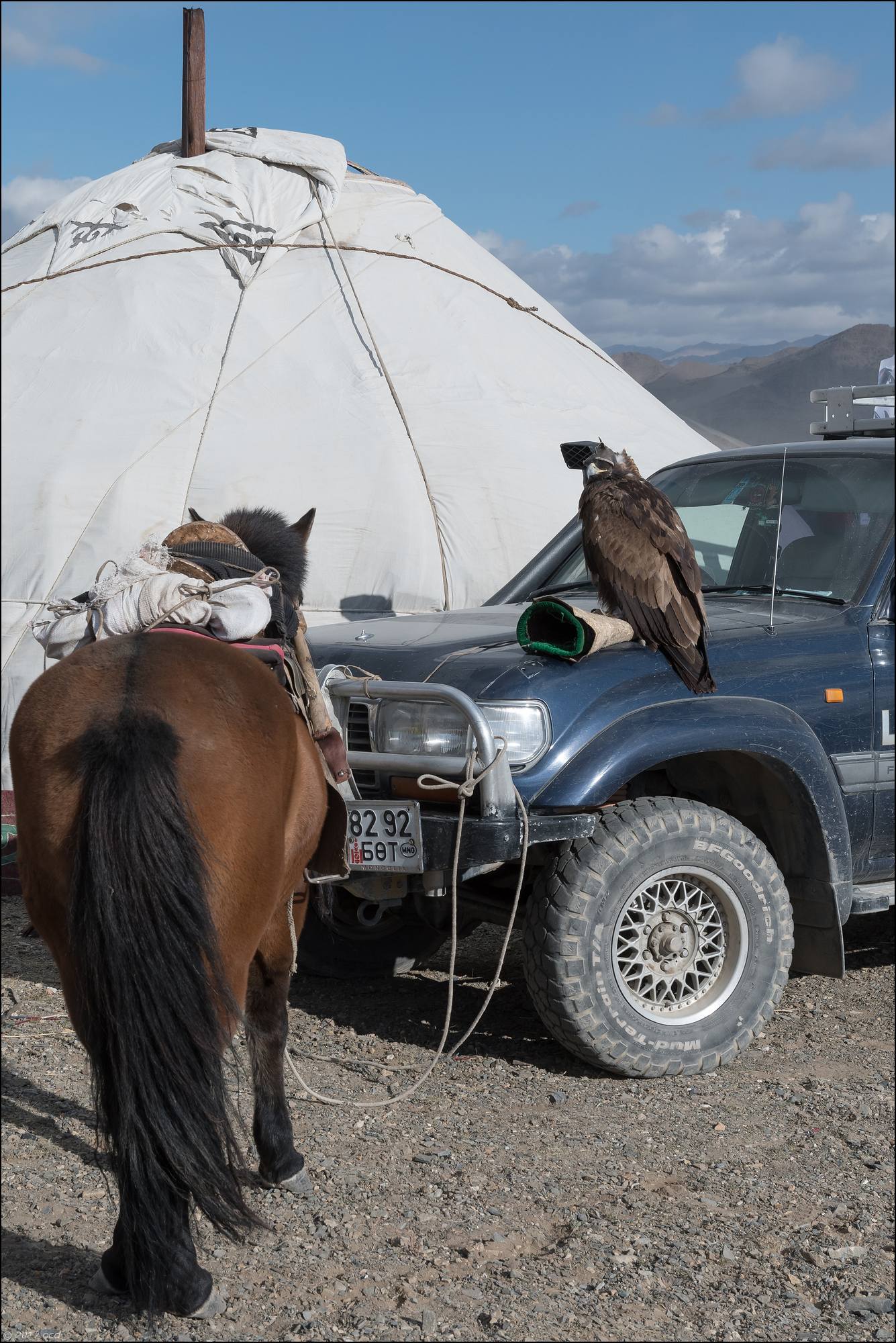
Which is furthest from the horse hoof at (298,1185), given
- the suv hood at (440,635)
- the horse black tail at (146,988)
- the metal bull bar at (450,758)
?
the suv hood at (440,635)

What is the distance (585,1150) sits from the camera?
3.64m

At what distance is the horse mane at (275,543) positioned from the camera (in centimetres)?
383

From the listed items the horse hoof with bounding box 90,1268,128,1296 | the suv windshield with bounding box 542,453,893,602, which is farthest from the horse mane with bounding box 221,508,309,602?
the horse hoof with bounding box 90,1268,128,1296

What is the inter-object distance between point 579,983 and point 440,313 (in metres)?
6.17

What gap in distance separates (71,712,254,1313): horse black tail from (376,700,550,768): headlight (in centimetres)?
138

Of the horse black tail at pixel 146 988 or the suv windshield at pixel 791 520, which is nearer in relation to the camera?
the horse black tail at pixel 146 988

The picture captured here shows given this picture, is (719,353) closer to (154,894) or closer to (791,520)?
(791,520)

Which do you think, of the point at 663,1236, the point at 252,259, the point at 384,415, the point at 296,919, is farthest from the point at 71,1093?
the point at 252,259

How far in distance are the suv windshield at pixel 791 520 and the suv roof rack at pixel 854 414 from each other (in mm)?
470

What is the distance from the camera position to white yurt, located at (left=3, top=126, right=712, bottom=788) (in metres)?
7.83

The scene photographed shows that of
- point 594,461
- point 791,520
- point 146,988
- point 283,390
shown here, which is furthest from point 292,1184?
point 283,390

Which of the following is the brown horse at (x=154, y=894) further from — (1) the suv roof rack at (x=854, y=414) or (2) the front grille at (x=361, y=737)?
(1) the suv roof rack at (x=854, y=414)

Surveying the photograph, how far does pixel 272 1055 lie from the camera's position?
3.52 metres

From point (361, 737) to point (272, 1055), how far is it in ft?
3.79
